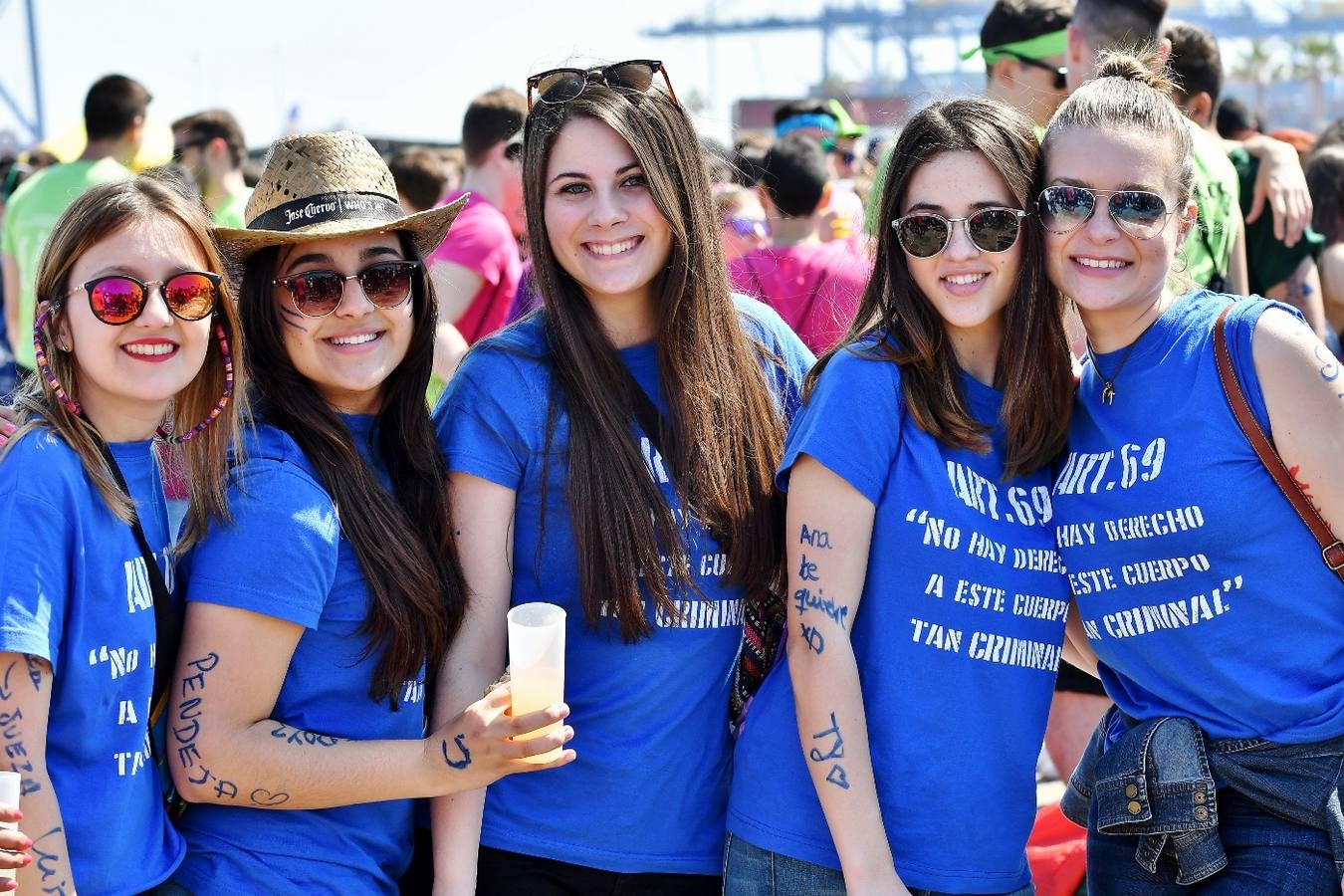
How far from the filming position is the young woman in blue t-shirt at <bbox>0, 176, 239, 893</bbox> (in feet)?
7.26

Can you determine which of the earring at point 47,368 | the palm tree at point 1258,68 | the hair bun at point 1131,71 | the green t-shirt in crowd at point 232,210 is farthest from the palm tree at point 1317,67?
the earring at point 47,368

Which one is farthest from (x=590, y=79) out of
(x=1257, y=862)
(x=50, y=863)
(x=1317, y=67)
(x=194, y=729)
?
(x=1317, y=67)

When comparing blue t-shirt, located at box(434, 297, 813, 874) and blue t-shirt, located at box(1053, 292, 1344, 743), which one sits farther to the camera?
blue t-shirt, located at box(434, 297, 813, 874)

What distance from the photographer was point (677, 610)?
2.78 meters

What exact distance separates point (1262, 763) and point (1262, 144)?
3.38 meters

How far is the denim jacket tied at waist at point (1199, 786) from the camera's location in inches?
98.7

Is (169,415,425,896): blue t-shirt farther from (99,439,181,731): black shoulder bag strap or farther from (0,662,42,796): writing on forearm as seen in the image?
(0,662,42,796): writing on forearm

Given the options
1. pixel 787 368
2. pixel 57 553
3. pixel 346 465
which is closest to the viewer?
pixel 57 553

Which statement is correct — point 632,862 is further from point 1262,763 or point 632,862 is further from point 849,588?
point 1262,763

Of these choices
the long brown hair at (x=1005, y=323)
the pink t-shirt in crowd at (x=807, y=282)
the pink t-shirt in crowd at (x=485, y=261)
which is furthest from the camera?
the pink t-shirt in crowd at (x=485, y=261)

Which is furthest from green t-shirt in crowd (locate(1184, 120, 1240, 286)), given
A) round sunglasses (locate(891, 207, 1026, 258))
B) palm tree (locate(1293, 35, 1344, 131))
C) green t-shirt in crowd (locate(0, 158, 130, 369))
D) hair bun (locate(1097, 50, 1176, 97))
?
palm tree (locate(1293, 35, 1344, 131))

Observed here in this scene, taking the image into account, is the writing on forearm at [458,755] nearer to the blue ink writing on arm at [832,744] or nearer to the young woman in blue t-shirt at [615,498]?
the young woman in blue t-shirt at [615,498]

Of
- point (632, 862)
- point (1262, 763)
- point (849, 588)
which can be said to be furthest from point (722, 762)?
point (1262, 763)

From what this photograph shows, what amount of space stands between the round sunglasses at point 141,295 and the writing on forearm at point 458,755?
3.04 ft
